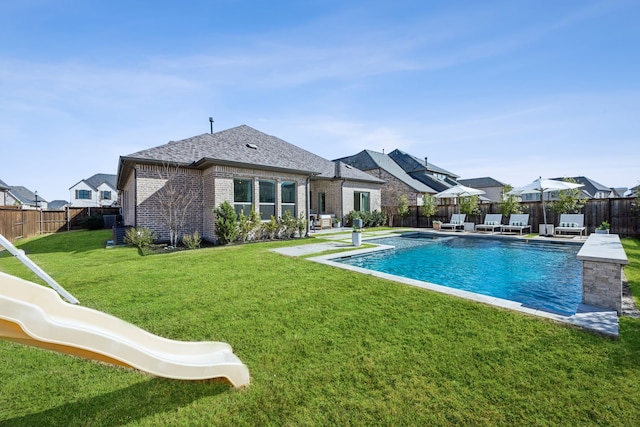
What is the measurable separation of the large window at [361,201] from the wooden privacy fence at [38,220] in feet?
70.4

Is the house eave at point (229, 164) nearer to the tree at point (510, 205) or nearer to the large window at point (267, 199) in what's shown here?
the large window at point (267, 199)

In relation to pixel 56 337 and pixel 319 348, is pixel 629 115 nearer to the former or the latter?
pixel 319 348

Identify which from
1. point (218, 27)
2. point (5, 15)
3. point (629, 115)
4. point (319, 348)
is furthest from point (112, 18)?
point (629, 115)

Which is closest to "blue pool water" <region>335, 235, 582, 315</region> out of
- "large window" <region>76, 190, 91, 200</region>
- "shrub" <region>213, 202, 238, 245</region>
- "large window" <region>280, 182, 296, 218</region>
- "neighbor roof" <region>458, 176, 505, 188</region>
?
"shrub" <region>213, 202, 238, 245</region>

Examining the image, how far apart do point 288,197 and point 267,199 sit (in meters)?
1.38

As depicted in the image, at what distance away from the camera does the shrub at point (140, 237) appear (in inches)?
470

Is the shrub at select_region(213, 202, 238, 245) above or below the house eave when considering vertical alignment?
below

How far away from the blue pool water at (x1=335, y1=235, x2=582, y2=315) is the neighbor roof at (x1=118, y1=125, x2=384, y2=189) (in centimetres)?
743

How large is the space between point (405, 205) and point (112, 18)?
21802 mm

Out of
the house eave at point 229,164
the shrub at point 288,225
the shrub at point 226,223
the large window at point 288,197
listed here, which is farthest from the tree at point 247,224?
the house eave at point 229,164

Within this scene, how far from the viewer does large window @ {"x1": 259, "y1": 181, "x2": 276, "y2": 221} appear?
47.2ft

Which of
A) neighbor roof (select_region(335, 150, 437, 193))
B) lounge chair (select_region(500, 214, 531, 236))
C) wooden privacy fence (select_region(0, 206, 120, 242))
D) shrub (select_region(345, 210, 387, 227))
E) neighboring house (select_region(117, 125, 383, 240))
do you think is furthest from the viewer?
neighbor roof (select_region(335, 150, 437, 193))

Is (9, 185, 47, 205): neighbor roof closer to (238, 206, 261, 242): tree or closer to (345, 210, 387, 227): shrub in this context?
(238, 206, 261, 242): tree

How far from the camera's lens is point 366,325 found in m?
4.27
